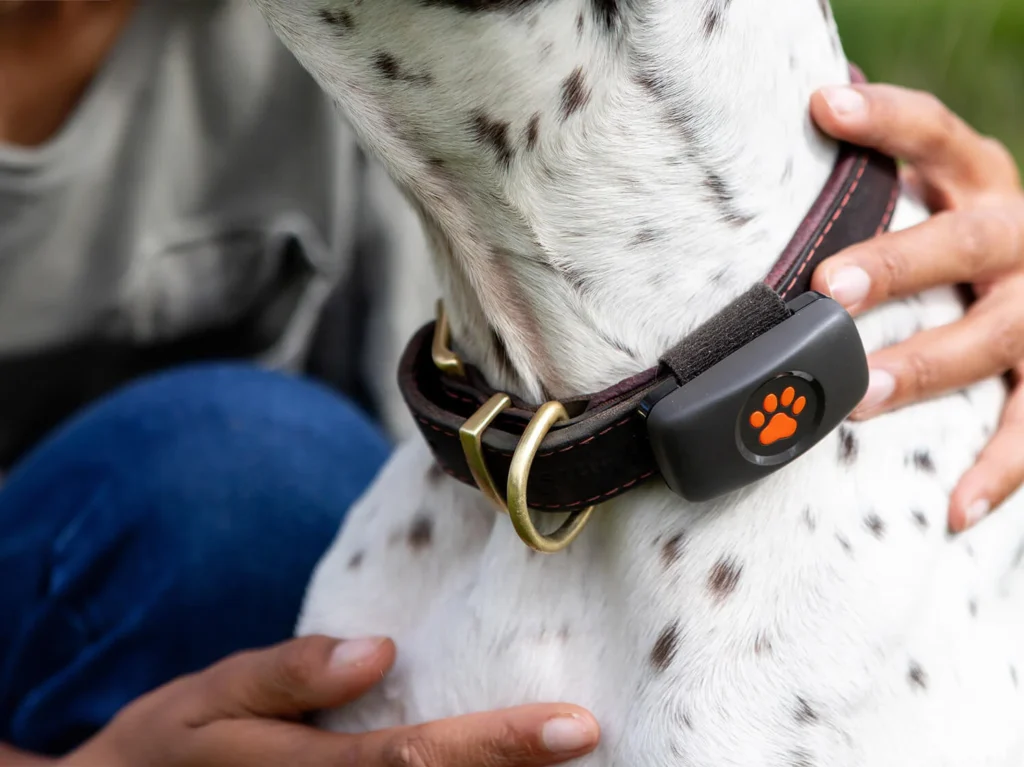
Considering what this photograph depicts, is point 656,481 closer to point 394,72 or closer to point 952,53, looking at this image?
point 394,72

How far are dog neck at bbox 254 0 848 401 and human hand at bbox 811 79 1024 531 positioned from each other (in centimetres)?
5

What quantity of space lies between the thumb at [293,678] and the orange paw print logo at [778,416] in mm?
341

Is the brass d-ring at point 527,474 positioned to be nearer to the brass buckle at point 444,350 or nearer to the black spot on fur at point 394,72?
the brass buckle at point 444,350

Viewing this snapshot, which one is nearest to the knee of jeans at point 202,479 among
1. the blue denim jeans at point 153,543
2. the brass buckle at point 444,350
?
the blue denim jeans at point 153,543

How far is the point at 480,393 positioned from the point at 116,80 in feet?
2.94

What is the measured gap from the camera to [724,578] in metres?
0.71

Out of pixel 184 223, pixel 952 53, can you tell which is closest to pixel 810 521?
pixel 184 223

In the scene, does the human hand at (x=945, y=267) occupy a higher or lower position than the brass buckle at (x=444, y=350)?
higher

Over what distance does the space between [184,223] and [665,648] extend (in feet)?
3.49

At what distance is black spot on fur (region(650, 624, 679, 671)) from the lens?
2.32 feet

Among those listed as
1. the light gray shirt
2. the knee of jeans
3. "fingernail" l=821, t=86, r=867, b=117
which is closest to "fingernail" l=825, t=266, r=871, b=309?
"fingernail" l=821, t=86, r=867, b=117

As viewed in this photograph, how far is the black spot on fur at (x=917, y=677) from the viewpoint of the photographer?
70cm

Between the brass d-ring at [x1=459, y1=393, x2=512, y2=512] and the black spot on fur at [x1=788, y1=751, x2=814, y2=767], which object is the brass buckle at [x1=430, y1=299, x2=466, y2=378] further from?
the black spot on fur at [x1=788, y1=751, x2=814, y2=767]

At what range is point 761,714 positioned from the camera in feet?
2.25
